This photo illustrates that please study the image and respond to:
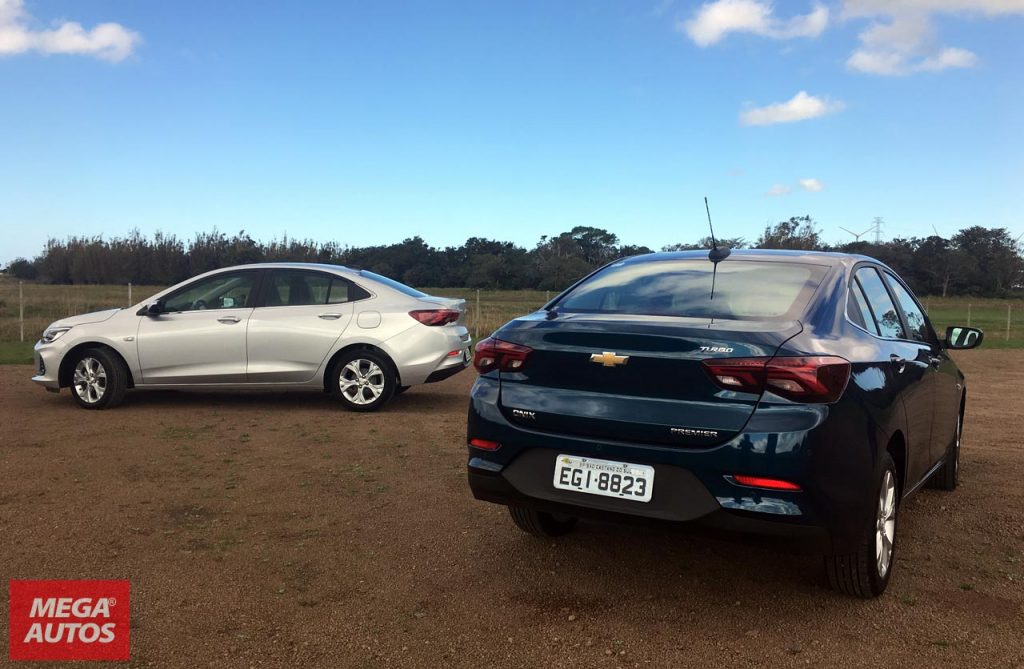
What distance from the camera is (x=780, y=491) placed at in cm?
308

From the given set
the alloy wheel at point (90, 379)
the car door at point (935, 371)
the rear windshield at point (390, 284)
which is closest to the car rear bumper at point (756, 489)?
the car door at point (935, 371)

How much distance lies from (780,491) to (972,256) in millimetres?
63966

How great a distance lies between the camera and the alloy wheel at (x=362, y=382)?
8.48 m

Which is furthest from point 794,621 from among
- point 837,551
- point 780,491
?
point 780,491

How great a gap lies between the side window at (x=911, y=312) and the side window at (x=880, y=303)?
174mm

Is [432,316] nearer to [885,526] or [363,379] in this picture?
[363,379]

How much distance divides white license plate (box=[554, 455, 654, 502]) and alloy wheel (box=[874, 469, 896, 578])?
1.07 m

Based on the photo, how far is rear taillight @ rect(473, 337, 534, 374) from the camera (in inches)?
143

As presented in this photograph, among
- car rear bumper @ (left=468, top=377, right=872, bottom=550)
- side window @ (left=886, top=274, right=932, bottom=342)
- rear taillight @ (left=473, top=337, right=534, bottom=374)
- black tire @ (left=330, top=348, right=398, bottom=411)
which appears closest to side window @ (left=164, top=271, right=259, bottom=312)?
black tire @ (left=330, top=348, right=398, bottom=411)

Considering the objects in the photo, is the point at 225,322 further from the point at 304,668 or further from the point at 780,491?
the point at 780,491

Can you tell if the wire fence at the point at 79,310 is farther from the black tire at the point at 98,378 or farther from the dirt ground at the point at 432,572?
the dirt ground at the point at 432,572

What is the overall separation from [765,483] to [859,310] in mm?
1270

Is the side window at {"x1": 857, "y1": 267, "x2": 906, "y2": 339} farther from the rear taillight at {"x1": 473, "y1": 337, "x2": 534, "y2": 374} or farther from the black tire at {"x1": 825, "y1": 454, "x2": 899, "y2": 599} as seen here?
the rear taillight at {"x1": 473, "y1": 337, "x2": 534, "y2": 374}

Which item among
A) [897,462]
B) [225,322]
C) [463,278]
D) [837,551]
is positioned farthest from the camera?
[463,278]
